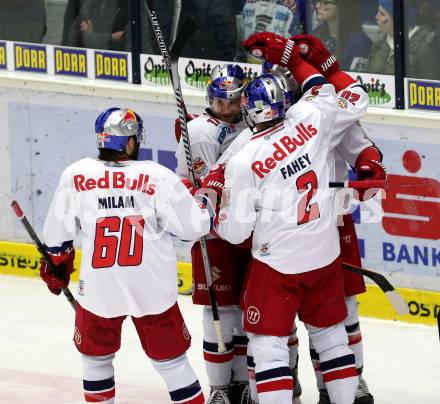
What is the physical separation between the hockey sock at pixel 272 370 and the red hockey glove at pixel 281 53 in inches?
43.4

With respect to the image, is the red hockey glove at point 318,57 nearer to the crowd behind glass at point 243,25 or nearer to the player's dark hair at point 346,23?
the crowd behind glass at point 243,25

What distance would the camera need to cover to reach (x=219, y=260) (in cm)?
638

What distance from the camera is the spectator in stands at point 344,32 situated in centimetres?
784

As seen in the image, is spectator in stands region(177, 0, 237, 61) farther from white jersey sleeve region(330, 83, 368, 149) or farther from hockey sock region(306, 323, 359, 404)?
hockey sock region(306, 323, 359, 404)

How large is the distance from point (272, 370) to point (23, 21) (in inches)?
152

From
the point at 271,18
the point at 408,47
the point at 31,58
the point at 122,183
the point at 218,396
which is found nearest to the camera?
A: the point at 122,183

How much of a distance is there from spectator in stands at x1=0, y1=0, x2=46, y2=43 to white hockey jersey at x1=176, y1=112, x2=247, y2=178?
9.15ft

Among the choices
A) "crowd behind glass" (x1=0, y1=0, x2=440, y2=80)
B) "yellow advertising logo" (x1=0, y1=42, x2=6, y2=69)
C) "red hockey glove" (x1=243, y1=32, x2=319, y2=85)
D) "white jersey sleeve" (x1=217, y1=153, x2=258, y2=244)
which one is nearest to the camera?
"white jersey sleeve" (x1=217, y1=153, x2=258, y2=244)

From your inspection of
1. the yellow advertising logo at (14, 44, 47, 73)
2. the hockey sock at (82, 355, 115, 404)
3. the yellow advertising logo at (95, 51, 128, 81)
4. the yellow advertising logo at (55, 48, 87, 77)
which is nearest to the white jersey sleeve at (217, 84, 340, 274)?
the hockey sock at (82, 355, 115, 404)

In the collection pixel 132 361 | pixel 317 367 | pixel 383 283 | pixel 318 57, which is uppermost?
pixel 318 57

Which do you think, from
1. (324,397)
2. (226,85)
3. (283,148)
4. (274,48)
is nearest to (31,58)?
(226,85)

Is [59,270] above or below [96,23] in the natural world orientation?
below

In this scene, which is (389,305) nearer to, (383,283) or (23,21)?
(383,283)

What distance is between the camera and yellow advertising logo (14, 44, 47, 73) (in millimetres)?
8914
